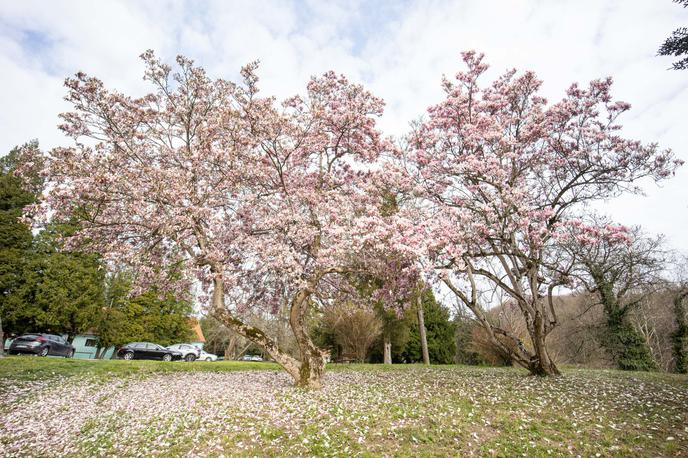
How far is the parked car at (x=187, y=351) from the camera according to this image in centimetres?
3150

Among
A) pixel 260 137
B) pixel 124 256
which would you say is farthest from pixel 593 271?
pixel 124 256

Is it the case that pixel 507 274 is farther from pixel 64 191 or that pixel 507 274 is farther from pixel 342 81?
pixel 64 191

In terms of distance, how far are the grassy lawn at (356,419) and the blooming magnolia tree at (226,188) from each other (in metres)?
2.59

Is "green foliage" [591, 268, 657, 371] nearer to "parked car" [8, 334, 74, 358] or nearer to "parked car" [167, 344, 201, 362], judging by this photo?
"parked car" [167, 344, 201, 362]

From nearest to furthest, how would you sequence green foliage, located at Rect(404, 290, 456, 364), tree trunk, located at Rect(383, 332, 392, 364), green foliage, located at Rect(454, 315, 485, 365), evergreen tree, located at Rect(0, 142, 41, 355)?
evergreen tree, located at Rect(0, 142, 41, 355) → tree trunk, located at Rect(383, 332, 392, 364) → green foliage, located at Rect(404, 290, 456, 364) → green foliage, located at Rect(454, 315, 485, 365)

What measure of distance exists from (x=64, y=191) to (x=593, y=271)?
2174cm

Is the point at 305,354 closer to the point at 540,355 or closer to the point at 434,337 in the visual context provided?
the point at 540,355

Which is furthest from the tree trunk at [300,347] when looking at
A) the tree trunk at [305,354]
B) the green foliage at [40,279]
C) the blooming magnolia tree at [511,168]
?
the green foliage at [40,279]

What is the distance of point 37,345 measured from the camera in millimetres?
22703

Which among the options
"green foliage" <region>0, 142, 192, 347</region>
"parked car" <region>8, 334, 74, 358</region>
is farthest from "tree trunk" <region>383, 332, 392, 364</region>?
"parked car" <region>8, 334, 74, 358</region>

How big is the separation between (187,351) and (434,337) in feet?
71.3

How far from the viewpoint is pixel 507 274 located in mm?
12406

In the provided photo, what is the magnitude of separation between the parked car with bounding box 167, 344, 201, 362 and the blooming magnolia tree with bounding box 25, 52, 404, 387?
22282 millimetres

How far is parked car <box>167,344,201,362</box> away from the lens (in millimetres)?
31505
